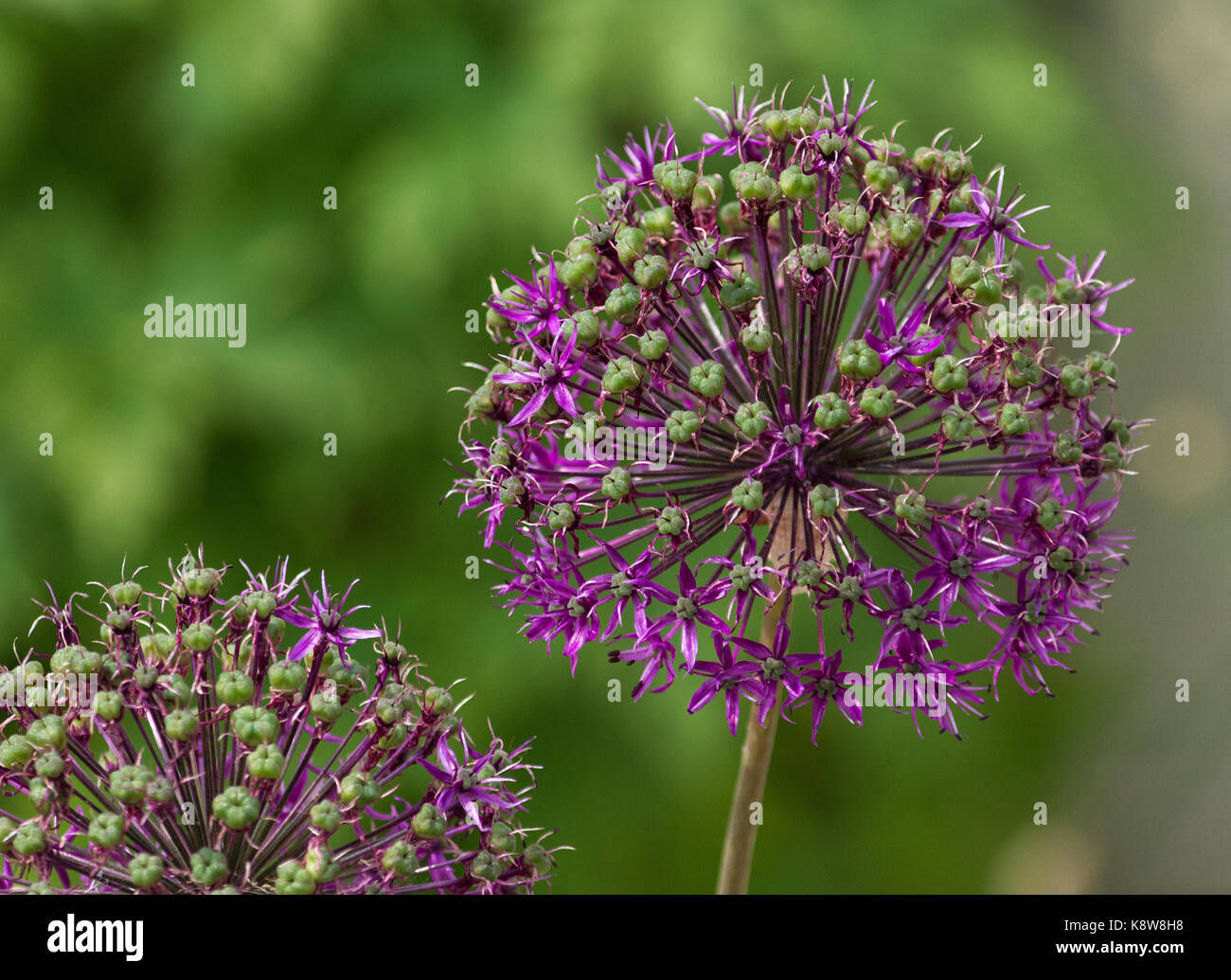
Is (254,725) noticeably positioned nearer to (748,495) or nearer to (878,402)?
(748,495)

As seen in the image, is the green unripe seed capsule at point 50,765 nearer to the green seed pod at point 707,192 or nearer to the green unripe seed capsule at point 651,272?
the green unripe seed capsule at point 651,272

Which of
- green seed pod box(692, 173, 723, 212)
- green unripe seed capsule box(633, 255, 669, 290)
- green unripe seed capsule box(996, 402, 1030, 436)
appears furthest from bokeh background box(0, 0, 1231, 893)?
green unripe seed capsule box(996, 402, 1030, 436)

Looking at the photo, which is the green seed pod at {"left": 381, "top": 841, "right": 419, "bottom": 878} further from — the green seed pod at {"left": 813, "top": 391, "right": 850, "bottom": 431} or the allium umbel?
the green seed pod at {"left": 813, "top": 391, "right": 850, "bottom": 431}

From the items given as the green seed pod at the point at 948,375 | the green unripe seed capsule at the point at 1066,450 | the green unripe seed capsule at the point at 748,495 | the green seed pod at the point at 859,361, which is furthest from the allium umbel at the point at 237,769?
the green unripe seed capsule at the point at 1066,450

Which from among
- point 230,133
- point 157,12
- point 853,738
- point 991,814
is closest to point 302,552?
point 230,133

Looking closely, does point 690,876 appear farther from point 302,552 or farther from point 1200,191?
point 1200,191

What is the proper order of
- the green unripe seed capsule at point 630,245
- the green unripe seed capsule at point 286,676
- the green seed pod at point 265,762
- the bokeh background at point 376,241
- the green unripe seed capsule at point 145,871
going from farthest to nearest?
the bokeh background at point 376,241 < the green unripe seed capsule at point 630,245 < the green unripe seed capsule at point 286,676 < the green seed pod at point 265,762 < the green unripe seed capsule at point 145,871
